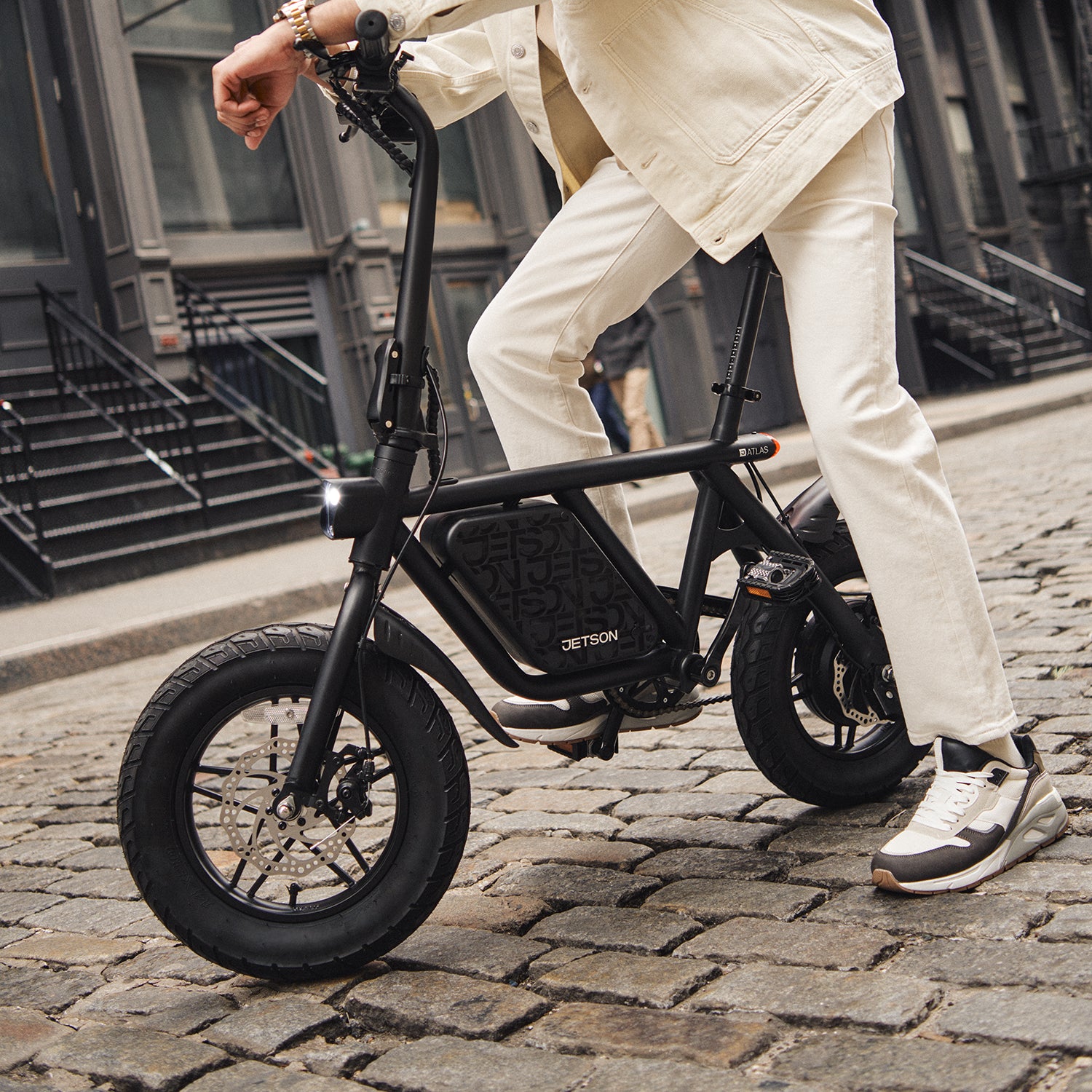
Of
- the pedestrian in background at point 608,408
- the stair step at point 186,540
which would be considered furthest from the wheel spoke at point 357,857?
the pedestrian in background at point 608,408

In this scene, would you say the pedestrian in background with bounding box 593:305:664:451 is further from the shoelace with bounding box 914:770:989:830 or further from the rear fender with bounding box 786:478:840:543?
the shoelace with bounding box 914:770:989:830

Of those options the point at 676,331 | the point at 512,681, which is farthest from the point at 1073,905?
Result: the point at 676,331

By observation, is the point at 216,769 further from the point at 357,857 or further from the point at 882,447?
the point at 882,447

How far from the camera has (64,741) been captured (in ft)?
15.0

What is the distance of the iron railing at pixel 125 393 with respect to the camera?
10.6 metres

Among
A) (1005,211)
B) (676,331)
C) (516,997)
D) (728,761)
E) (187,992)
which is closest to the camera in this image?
(516,997)

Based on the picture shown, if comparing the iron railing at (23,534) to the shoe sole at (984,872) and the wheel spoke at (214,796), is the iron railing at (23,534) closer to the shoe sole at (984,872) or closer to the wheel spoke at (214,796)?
the wheel spoke at (214,796)

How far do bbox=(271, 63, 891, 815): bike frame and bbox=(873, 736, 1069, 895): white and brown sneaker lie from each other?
34 cm

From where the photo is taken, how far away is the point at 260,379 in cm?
1259

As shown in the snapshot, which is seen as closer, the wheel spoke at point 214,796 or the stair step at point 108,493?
the wheel spoke at point 214,796

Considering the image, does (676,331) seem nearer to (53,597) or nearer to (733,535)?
(53,597)

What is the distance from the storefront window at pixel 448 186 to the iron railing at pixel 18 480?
5.50 meters

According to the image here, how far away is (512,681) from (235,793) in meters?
0.49

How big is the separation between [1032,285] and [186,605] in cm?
1902
